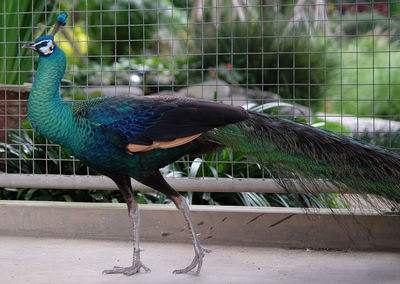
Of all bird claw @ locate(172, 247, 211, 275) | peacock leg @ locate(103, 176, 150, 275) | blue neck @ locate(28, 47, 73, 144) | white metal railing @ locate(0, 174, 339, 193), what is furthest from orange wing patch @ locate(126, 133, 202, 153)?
white metal railing @ locate(0, 174, 339, 193)

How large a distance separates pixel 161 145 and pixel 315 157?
104cm

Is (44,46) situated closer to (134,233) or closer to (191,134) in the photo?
(191,134)

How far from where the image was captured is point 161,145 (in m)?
4.02

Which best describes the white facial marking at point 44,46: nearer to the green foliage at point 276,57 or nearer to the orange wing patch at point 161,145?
the orange wing patch at point 161,145

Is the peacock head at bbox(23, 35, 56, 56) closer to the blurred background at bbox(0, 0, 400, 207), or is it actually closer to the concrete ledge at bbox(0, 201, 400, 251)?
the blurred background at bbox(0, 0, 400, 207)

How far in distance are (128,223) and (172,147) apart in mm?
1512

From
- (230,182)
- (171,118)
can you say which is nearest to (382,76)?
(230,182)

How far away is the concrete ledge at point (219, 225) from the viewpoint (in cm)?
495

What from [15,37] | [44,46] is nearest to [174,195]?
[44,46]

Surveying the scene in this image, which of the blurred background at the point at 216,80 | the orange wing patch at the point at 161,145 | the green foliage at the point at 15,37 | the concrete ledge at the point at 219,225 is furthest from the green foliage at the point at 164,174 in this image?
the orange wing patch at the point at 161,145

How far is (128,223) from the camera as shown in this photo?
17.5 feet

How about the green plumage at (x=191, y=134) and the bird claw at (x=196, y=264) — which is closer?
the green plumage at (x=191, y=134)

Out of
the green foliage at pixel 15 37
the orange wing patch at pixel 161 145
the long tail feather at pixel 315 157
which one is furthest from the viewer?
the green foliage at pixel 15 37

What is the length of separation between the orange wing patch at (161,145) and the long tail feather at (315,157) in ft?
0.66
